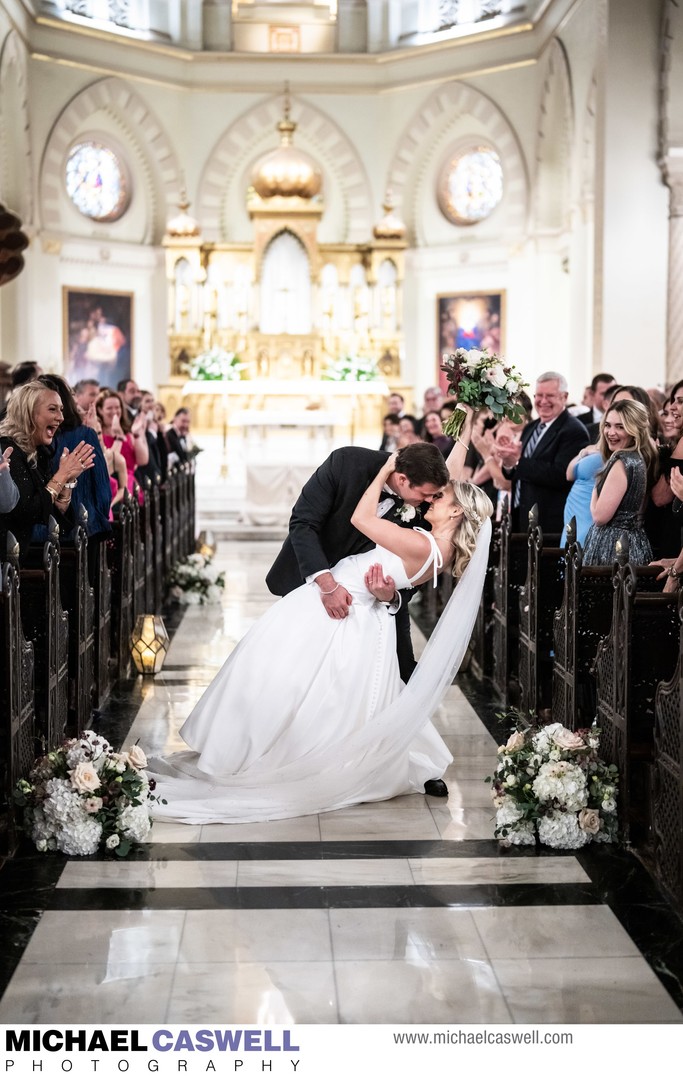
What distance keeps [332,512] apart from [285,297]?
57.8 feet

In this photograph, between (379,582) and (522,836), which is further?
(379,582)

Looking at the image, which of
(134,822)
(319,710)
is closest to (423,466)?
(319,710)

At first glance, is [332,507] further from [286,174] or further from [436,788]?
[286,174]

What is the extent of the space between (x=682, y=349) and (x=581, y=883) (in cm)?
1261

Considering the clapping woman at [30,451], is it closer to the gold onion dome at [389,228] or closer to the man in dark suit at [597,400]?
the man in dark suit at [597,400]

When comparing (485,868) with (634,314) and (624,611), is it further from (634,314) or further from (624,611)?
(634,314)

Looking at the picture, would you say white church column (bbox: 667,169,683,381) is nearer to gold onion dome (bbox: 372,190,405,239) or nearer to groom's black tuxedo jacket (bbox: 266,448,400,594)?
gold onion dome (bbox: 372,190,405,239)

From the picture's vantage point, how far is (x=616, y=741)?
526 centimetres

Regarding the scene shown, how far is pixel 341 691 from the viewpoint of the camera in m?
5.72

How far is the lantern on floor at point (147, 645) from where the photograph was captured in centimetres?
852

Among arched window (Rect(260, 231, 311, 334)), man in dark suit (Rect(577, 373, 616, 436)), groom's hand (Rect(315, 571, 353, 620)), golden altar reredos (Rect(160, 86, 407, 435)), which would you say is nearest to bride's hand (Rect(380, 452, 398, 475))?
groom's hand (Rect(315, 571, 353, 620))

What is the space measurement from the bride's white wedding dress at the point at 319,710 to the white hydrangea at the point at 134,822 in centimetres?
35

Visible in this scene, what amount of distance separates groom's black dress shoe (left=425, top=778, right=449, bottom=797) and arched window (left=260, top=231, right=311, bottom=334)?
17.9 m

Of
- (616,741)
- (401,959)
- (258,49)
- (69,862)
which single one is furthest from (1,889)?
(258,49)
